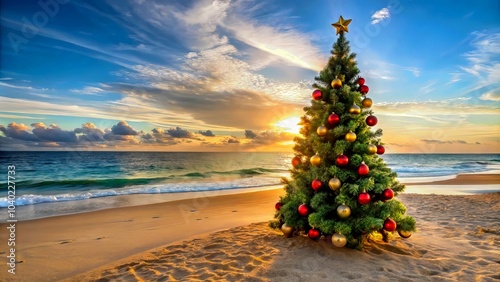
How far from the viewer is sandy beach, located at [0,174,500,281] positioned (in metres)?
3.81

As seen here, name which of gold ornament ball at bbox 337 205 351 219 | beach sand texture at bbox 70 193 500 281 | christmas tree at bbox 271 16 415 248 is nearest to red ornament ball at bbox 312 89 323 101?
christmas tree at bbox 271 16 415 248

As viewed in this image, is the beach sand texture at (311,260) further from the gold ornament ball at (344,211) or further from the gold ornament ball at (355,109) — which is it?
the gold ornament ball at (355,109)

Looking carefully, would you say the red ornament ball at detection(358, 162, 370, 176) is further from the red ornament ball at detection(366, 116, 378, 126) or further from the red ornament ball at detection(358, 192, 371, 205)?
the red ornament ball at detection(366, 116, 378, 126)

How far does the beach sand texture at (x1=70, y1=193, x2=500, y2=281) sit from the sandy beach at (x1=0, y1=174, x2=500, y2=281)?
0.01 m

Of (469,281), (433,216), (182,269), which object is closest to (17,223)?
(182,269)

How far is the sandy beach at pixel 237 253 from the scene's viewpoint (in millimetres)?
3807

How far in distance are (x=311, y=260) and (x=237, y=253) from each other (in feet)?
4.34

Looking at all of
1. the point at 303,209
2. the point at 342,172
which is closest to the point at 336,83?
the point at 342,172

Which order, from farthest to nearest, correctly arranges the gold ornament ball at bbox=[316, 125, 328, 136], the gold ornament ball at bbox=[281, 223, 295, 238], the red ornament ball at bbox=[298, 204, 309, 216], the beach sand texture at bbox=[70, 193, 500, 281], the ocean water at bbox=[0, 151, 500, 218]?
the ocean water at bbox=[0, 151, 500, 218]
the gold ornament ball at bbox=[281, 223, 295, 238]
the red ornament ball at bbox=[298, 204, 309, 216]
the gold ornament ball at bbox=[316, 125, 328, 136]
the beach sand texture at bbox=[70, 193, 500, 281]

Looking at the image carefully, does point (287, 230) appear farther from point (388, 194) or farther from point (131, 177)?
point (131, 177)

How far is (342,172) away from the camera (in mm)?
4465

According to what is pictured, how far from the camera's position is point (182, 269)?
13.3ft

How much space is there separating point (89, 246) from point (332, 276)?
5.04 meters

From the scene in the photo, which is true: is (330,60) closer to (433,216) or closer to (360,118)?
(360,118)
